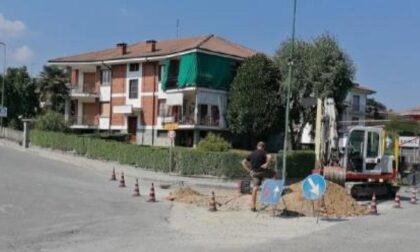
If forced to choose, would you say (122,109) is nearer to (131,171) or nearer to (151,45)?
(151,45)

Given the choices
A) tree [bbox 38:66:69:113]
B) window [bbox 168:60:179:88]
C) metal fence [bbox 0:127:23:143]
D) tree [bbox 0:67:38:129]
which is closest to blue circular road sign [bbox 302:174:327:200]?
window [bbox 168:60:179:88]

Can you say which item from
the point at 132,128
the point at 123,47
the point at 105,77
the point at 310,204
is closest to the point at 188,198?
the point at 310,204

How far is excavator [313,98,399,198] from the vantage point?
25328mm

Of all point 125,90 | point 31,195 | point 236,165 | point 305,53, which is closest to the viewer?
point 31,195

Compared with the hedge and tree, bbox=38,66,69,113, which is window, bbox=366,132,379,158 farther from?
tree, bbox=38,66,69,113

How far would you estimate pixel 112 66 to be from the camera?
58.9 m

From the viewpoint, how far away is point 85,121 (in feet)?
201

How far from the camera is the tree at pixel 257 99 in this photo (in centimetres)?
4803

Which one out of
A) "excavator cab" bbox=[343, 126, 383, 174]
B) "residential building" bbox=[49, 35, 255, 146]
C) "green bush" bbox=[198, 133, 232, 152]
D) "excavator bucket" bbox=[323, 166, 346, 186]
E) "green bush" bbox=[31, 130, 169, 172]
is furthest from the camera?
"residential building" bbox=[49, 35, 255, 146]

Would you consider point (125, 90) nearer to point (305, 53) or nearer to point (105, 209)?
point (305, 53)

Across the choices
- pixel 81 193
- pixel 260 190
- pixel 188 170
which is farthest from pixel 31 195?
pixel 188 170

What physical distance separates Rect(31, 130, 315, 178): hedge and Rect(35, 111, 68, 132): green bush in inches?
371

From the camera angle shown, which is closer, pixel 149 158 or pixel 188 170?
pixel 188 170

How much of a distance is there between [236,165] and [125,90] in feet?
85.8
